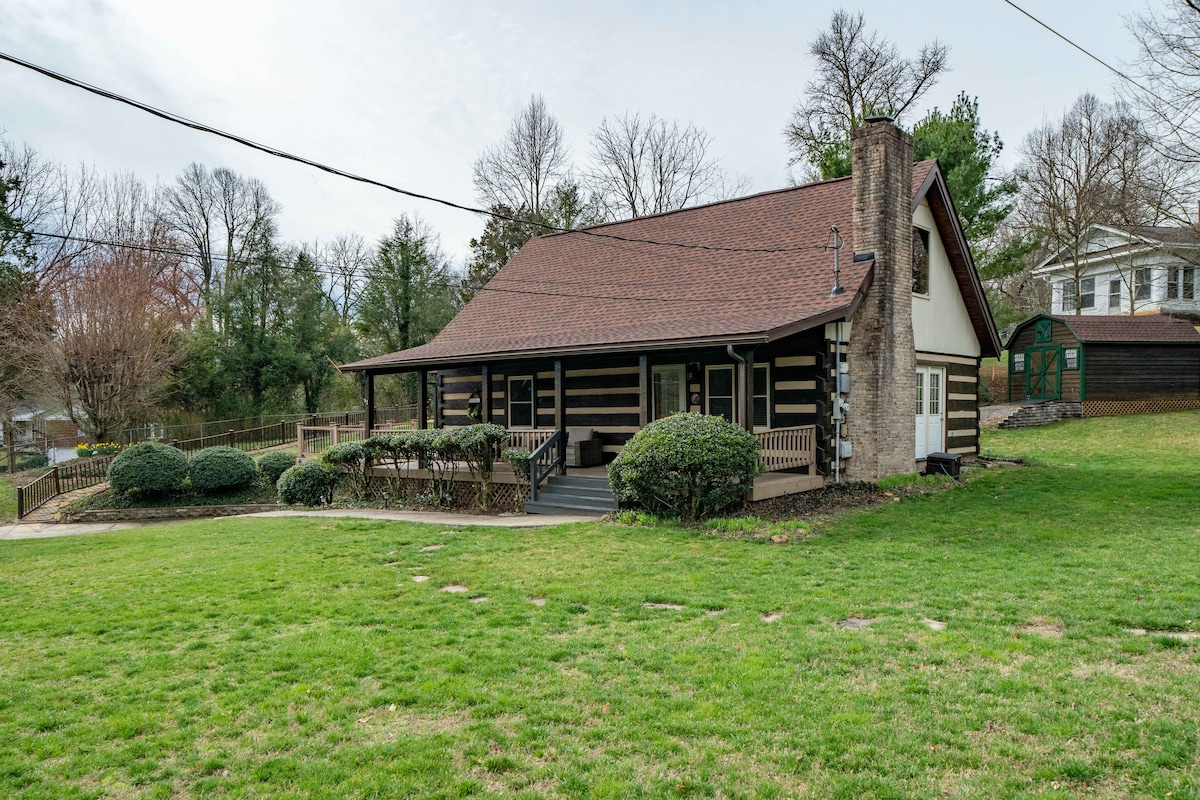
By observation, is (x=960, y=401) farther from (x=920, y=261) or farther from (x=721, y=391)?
(x=721, y=391)

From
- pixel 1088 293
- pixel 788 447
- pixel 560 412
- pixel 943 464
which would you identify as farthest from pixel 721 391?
pixel 1088 293

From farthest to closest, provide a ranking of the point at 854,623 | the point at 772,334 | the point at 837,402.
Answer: the point at 837,402, the point at 772,334, the point at 854,623

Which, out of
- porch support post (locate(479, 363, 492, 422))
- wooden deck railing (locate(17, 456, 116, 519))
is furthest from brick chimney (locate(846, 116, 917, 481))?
wooden deck railing (locate(17, 456, 116, 519))

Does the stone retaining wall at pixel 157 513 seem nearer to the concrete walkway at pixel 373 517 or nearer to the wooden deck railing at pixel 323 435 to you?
the concrete walkway at pixel 373 517

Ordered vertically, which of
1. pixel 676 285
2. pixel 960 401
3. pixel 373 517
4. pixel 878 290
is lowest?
pixel 373 517

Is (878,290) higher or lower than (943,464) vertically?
higher

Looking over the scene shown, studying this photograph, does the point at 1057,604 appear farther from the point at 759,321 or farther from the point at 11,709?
the point at 11,709

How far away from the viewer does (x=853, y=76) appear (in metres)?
31.5

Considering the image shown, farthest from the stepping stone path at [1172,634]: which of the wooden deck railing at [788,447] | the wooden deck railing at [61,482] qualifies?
the wooden deck railing at [61,482]

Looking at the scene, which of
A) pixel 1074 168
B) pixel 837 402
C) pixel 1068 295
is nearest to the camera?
pixel 837 402

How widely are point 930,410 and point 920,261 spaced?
11.1 feet

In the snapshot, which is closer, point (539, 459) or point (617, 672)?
point (617, 672)

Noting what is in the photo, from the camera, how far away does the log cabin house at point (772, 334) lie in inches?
554

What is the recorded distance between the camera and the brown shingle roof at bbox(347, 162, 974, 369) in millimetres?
14141
